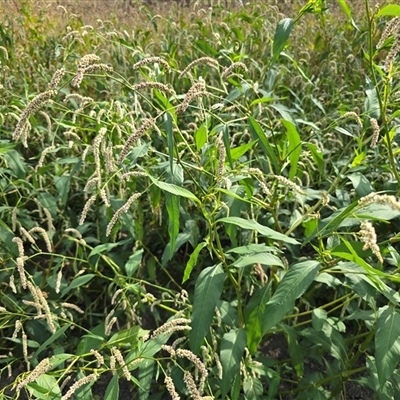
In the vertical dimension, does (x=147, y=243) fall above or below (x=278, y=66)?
below

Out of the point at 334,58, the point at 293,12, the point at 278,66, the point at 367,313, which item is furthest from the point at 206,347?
the point at 293,12

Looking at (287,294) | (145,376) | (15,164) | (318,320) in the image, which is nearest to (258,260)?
(287,294)

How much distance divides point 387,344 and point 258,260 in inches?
17.4

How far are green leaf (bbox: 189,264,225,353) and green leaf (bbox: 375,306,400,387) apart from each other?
1.59 feet

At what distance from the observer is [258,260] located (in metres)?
1.45

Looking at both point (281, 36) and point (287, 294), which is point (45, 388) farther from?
point (281, 36)

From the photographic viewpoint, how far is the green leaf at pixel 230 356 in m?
1.56

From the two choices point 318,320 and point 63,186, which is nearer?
point 318,320

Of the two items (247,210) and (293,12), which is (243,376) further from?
(293,12)

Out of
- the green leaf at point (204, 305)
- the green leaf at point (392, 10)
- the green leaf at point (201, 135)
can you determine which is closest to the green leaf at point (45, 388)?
the green leaf at point (204, 305)

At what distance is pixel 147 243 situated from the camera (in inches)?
97.7

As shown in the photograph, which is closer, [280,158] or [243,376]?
[280,158]

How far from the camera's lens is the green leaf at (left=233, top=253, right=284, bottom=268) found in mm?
1431

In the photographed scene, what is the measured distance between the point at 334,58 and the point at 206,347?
2834mm
